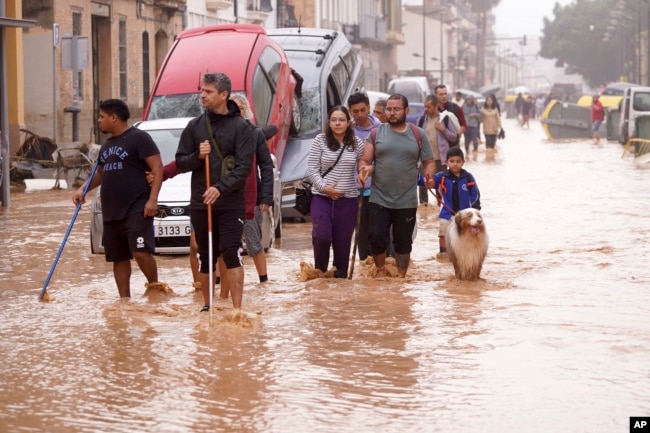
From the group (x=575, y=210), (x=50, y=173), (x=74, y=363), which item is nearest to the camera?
(x=74, y=363)

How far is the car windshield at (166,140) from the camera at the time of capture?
16.1 m

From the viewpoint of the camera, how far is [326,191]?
12180 mm

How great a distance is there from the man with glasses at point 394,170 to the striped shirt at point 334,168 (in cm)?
9

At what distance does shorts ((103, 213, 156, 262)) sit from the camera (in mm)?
11070

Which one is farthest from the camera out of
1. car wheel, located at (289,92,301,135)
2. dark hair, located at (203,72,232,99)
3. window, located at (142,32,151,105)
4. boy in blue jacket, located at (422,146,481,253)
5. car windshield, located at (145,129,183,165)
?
window, located at (142,32,151,105)

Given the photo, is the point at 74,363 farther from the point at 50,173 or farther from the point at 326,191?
the point at 50,173

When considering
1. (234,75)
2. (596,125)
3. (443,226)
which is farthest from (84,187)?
(596,125)

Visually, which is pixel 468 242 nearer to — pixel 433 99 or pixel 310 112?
pixel 433 99

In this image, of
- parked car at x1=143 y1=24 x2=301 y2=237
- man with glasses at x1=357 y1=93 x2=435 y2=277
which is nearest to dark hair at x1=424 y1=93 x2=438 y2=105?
parked car at x1=143 y1=24 x2=301 y2=237

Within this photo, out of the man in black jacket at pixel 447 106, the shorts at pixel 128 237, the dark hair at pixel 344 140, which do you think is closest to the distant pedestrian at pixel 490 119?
the man in black jacket at pixel 447 106

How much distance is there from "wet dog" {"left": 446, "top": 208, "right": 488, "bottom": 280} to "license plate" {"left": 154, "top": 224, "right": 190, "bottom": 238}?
3534mm

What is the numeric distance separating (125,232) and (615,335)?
3.66 metres

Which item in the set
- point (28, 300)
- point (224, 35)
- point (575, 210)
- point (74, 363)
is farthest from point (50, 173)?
point (74, 363)

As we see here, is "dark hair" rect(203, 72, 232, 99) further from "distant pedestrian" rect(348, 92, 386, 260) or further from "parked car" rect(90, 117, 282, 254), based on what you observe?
"parked car" rect(90, 117, 282, 254)
